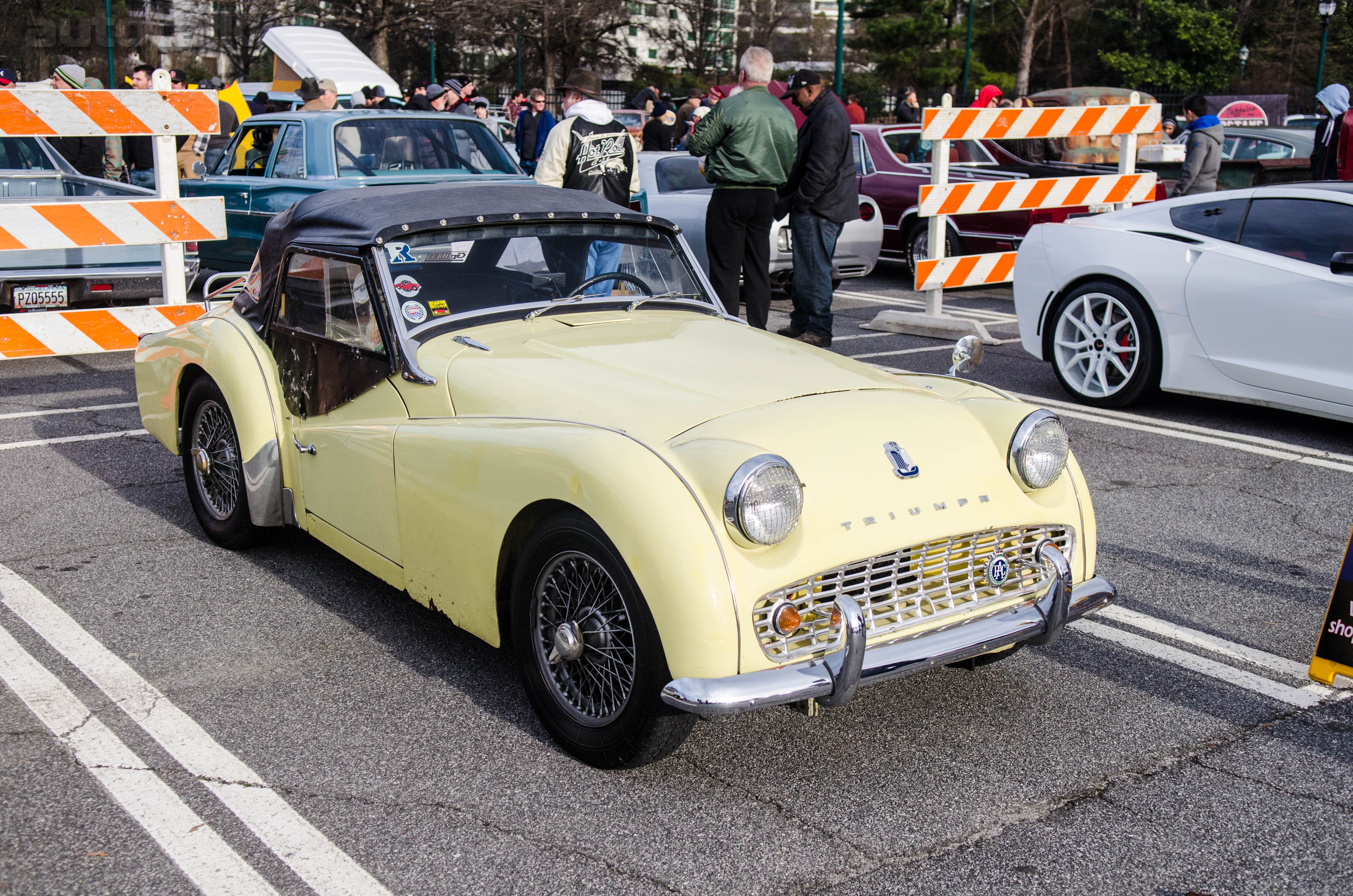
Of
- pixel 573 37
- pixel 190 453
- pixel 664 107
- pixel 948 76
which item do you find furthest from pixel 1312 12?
pixel 190 453

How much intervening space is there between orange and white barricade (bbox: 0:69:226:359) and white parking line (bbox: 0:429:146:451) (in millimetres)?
488

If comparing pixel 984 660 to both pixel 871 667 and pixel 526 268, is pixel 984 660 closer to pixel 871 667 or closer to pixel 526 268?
pixel 871 667

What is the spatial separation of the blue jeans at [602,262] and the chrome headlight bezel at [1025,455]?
1691 mm

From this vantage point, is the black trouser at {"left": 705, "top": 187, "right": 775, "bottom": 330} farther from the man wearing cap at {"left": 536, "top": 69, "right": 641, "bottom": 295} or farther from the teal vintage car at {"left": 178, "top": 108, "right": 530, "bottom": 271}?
the teal vintage car at {"left": 178, "top": 108, "right": 530, "bottom": 271}

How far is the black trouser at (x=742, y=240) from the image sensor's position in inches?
340

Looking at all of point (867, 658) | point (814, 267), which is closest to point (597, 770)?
point (867, 658)

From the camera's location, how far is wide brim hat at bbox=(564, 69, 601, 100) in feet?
28.8

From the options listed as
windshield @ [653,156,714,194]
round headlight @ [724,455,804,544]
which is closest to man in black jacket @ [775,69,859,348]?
windshield @ [653,156,714,194]

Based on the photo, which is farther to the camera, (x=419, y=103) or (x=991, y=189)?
(x=419, y=103)

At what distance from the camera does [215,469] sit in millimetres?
5180

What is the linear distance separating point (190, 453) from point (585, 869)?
3.23 metres

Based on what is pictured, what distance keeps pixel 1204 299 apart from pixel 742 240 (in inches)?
122

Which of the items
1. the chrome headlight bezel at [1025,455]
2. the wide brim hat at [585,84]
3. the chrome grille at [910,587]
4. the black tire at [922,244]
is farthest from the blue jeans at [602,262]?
the black tire at [922,244]

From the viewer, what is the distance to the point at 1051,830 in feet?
10.1
